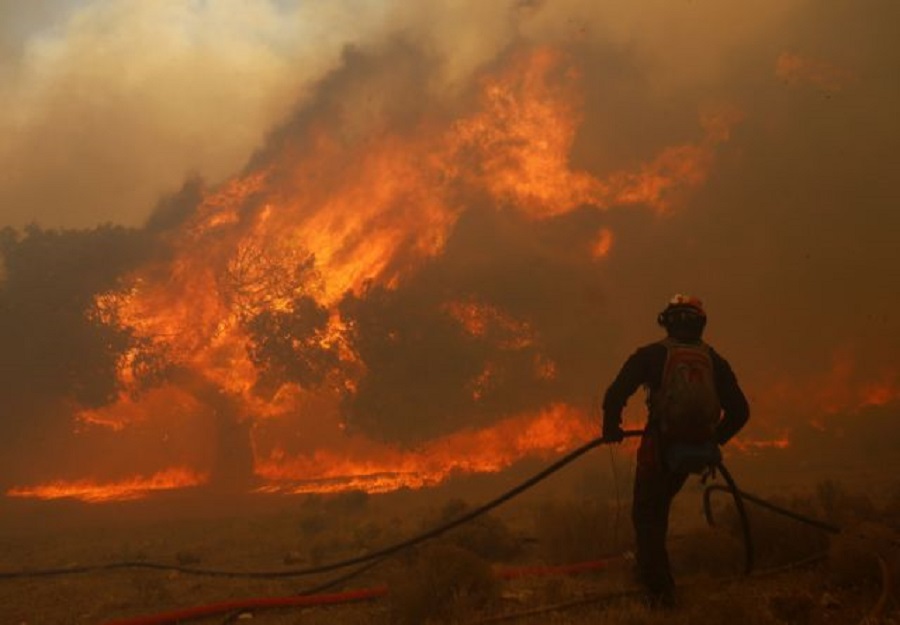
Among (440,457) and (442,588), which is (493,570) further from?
(440,457)

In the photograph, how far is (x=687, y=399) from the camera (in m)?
5.21

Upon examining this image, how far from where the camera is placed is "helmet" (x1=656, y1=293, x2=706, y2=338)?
18.0ft

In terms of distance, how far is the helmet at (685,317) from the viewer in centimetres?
549

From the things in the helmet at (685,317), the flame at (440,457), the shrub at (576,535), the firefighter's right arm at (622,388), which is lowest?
the shrub at (576,535)

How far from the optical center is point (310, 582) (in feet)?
30.1

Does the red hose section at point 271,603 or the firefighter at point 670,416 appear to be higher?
the firefighter at point 670,416

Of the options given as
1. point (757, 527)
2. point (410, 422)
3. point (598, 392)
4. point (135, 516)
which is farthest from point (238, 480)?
point (757, 527)

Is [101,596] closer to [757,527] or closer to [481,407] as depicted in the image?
[757,527]

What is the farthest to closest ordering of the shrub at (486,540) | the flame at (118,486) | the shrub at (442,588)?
the flame at (118,486)
the shrub at (486,540)
the shrub at (442,588)

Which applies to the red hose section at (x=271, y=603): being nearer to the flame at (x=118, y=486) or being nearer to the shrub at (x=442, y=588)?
the shrub at (x=442, y=588)

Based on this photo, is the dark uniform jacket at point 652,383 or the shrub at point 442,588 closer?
the dark uniform jacket at point 652,383

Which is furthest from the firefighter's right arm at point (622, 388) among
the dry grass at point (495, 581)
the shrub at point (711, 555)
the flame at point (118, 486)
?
the flame at point (118, 486)

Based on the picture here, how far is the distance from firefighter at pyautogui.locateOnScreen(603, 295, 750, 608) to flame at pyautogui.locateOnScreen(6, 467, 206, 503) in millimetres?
36190

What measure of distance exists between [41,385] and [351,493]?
29342mm
